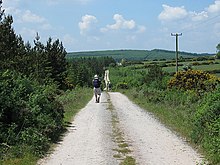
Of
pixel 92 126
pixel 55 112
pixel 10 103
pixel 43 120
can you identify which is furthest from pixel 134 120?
pixel 10 103

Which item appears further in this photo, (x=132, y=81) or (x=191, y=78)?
(x=132, y=81)

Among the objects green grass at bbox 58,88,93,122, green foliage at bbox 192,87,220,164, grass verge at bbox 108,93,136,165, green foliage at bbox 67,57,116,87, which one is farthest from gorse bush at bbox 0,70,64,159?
green foliage at bbox 67,57,116,87

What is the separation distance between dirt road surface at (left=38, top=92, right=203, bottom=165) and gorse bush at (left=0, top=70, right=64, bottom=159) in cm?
54

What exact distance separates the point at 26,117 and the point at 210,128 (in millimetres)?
5273

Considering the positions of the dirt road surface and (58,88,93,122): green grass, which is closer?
the dirt road surface

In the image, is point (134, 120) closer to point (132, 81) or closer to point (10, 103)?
point (10, 103)

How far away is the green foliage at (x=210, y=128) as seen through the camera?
32.4 feet

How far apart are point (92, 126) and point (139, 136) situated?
305 centimetres

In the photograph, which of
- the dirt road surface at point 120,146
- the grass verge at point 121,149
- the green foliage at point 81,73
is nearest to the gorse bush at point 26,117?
the dirt road surface at point 120,146

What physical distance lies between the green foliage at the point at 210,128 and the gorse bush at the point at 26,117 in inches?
168

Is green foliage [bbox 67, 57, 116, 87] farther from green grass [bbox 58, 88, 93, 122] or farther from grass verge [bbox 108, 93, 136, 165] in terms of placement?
grass verge [bbox 108, 93, 136, 165]

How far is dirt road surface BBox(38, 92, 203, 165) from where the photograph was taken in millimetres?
9781

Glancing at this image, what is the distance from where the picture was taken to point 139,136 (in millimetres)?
13398

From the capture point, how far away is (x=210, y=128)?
36.4ft
